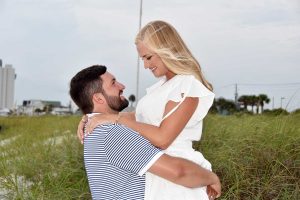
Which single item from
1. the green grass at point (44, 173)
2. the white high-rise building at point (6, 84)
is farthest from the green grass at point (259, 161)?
the white high-rise building at point (6, 84)

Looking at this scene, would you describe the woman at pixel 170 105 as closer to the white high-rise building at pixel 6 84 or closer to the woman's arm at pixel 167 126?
the woman's arm at pixel 167 126

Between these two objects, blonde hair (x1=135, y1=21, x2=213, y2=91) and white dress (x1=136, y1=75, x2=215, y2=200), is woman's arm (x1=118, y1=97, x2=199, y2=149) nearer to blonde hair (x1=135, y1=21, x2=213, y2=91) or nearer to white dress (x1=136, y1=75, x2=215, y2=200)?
white dress (x1=136, y1=75, x2=215, y2=200)

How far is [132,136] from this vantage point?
69.7 inches

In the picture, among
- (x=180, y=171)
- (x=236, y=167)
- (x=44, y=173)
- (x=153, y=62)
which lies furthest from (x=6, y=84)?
(x=180, y=171)

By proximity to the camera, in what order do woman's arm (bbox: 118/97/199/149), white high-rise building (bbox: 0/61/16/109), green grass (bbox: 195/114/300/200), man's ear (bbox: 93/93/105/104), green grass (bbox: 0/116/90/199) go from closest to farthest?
1. woman's arm (bbox: 118/97/199/149)
2. man's ear (bbox: 93/93/105/104)
3. green grass (bbox: 195/114/300/200)
4. green grass (bbox: 0/116/90/199)
5. white high-rise building (bbox: 0/61/16/109)

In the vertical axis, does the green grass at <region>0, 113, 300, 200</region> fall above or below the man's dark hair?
below

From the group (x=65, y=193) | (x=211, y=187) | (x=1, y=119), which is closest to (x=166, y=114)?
(x=211, y=187)

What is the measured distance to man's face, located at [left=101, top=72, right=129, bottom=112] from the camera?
1979mm

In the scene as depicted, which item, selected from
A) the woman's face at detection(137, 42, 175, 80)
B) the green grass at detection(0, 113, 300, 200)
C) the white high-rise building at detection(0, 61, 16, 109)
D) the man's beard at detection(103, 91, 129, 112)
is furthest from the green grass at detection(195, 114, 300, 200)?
the white high-rise building at detection(0, 61, 16, 109)

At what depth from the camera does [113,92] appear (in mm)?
1980

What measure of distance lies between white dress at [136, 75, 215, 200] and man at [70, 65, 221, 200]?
0.06 metres

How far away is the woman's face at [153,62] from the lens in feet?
6.81

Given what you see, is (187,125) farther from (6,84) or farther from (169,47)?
(6,84)

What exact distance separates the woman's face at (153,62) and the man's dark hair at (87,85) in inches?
6.9
